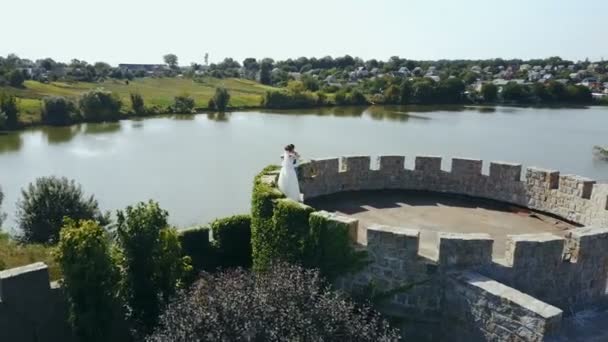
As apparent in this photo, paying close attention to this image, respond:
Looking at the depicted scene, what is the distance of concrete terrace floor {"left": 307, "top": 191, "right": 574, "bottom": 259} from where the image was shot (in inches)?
348

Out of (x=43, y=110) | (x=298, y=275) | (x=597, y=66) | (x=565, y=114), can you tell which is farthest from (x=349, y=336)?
(x=597, y=66)

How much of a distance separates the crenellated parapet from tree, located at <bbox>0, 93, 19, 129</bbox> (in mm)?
45417

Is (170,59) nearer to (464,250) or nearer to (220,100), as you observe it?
(220,100)

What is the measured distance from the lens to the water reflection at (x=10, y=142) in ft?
124

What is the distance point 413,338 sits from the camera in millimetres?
7121

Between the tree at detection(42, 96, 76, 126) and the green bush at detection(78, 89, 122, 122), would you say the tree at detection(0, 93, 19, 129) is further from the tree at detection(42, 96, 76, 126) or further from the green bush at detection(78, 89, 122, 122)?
the green bush at detection(78, 89, 122, 122)

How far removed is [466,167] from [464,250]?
451cm

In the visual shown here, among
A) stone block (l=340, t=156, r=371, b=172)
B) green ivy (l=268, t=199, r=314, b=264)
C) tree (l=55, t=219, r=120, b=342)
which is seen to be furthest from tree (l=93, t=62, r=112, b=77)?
tree (l=55, t=219, r=120, b=342)

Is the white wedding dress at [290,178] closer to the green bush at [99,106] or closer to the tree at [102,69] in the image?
the green bush at [99,106]

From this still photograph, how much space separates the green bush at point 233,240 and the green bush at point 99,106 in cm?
4636

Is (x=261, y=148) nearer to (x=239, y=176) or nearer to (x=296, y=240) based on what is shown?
(x=239, y=176)

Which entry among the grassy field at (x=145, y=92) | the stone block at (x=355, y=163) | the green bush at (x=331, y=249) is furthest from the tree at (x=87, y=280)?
the grassy field at (x=145, y=92)

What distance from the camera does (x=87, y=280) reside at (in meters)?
6.53

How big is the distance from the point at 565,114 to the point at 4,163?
59.4 meters
